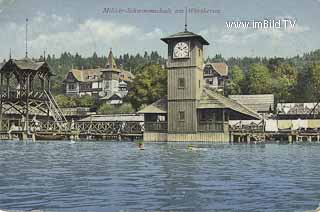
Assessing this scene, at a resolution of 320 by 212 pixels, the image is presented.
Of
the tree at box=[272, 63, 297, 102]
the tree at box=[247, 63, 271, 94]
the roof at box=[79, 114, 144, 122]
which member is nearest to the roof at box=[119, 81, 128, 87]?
the roof at box=[79, 114, 144, 122]

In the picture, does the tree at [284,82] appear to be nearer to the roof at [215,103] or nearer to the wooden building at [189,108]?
the roof at [215,103]

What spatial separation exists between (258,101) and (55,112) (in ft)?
59.8

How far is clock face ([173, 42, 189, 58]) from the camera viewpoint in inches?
1241

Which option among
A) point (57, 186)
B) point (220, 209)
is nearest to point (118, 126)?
point (57, 186)

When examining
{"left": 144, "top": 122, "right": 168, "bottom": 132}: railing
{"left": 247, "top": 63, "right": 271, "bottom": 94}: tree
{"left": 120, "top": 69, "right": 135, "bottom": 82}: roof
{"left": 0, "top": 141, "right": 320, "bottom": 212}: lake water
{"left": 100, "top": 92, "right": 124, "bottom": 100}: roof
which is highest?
{"left": 120, "top": 69, "right": 135, "bottom": 82}: roof

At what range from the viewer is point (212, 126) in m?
33.3

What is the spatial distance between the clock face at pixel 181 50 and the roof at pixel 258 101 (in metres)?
16.4

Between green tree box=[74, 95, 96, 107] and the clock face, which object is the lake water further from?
green tree box=[74, 95, 96, 107]

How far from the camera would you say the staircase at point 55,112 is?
39569mm

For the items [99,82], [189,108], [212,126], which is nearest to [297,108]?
[212,126]

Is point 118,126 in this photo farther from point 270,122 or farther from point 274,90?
point 274,90

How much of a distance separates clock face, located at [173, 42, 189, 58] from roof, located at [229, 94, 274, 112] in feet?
53.8

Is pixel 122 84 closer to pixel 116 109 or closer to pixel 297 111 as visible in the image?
pixel 116 109

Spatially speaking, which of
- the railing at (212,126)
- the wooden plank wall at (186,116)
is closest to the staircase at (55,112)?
the wooden plank wall at (186,116)
